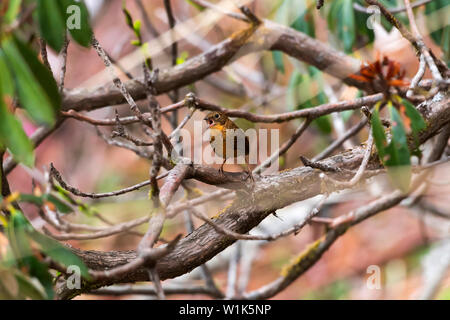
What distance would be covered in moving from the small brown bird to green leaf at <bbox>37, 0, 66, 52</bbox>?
1.04 metres

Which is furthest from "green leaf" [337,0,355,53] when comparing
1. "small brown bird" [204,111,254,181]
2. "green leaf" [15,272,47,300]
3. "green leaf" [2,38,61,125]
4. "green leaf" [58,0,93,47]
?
"green leaf" [15,272,47,300]

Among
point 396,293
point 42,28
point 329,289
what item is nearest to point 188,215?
point 42,28

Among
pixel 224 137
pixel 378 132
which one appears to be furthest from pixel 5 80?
pixel 224 137

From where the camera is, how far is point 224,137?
2.27 m

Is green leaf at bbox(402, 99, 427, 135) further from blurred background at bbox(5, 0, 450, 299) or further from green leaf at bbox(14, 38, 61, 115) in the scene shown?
blurred background at bbox(5, 0, 450, 299)

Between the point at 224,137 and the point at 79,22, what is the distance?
Answer: 99 cm

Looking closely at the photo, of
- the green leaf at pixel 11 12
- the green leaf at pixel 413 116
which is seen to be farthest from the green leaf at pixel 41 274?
the green leaf at pixel 413 116

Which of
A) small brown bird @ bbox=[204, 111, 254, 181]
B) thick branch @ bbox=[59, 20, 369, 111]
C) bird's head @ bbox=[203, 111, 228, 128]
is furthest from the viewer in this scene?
thick branch @ bbox=[59, 20, 369, 111]

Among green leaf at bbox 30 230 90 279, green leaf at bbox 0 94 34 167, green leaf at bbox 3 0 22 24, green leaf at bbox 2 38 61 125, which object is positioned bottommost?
green leaf at bbox 30 230 90 279

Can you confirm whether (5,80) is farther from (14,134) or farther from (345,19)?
(345,19)

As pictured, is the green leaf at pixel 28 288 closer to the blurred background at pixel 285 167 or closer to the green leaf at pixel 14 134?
the green leaf at pixel 14 134

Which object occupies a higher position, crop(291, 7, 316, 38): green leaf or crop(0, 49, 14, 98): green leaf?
crop(291, 7, 316, 38): green leaf

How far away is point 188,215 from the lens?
292 centimetres

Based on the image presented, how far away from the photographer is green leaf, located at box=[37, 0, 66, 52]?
116 centimetres
